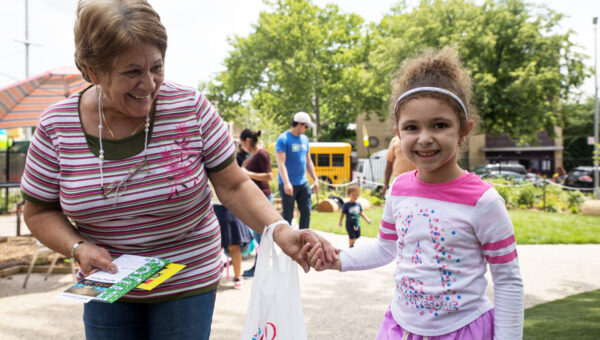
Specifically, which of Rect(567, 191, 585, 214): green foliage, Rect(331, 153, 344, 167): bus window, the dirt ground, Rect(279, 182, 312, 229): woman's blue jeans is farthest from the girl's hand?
Rect(331, 153, 344, 167): bus window

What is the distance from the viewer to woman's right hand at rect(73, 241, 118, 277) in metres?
1.54

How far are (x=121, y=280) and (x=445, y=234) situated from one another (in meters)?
1.15

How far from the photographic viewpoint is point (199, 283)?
5.64 feet

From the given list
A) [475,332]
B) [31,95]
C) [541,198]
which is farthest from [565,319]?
[541,198]

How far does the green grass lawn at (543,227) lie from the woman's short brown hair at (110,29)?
778cm

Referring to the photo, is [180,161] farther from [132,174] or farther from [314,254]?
[314,254]

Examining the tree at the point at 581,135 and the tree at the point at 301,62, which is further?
the tree at the point at 581,135

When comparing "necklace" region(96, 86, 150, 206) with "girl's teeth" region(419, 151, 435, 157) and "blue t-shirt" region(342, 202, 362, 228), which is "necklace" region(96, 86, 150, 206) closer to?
"girl's teeth" region(419, 151, 435, 157)

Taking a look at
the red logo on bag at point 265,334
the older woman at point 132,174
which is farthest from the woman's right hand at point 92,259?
the red logo on bag at point 265,334

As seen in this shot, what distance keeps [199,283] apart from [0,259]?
6.60 meters

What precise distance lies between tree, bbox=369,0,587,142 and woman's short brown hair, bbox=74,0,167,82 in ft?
72.7

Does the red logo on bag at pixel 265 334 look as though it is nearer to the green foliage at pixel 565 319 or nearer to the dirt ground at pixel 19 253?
the green foliage at pixel 565 319

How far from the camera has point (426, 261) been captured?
169 centimetres

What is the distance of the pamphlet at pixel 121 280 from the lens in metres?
1.40
